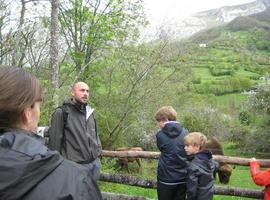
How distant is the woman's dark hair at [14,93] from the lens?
163cm

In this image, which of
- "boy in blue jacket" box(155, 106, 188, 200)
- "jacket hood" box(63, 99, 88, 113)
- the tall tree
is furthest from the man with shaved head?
the tall tree

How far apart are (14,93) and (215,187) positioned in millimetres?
4467

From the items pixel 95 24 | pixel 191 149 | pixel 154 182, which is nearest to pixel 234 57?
pixel 95 24

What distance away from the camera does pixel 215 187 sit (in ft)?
18.8

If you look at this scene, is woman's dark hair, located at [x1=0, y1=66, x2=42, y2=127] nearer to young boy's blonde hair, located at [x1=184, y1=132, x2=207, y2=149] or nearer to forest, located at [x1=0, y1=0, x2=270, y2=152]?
young boy's blonde hair, located at [x1=184, y1=132, x2=207, y2=149]

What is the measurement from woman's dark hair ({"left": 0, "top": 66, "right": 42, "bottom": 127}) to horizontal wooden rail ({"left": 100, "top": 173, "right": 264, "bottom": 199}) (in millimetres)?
4187

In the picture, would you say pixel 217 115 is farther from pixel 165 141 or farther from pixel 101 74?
pixel 165 141

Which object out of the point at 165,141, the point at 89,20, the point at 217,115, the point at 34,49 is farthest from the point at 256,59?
the point at 165,141

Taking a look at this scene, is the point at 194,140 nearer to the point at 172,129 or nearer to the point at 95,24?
the point at 172,129

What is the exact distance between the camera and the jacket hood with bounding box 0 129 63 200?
1505mm

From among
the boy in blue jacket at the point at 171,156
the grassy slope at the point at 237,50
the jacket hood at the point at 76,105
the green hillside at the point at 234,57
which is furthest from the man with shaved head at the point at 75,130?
the grassy slope at the point at 237,50

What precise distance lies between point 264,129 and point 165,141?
29.6 m

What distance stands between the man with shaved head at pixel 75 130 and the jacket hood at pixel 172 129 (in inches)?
34.2

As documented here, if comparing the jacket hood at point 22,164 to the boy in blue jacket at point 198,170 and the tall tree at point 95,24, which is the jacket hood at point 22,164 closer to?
the boy in blue jacket at point 198,170
